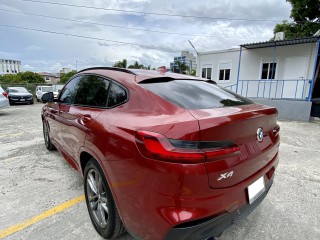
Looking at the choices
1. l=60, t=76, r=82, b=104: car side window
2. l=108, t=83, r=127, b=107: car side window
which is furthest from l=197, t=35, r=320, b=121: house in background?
l=108, t=83, r=127, b=107: car side window

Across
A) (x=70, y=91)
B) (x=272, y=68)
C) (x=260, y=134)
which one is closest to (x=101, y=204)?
(x=260, y=134)

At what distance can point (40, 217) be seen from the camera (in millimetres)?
2613

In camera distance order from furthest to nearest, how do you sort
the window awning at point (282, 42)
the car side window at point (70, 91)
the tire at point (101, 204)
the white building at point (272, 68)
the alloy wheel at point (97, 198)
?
the white building at point (272, 68) < the window awning at point (282, 42) < the car side window at point (70, 91) < the alloy wheel at point (97, 198) < the tire at point (101, 204)

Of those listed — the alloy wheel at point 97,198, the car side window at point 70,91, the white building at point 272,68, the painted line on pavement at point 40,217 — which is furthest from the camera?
the white building at point 272,68

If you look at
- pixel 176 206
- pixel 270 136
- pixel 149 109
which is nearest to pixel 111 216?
pixel 176 206

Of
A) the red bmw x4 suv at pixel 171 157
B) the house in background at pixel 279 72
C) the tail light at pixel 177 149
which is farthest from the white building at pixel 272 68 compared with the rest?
the tail light at pixel 177 149

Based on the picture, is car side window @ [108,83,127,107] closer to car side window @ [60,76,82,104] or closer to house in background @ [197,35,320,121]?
car side window @ [60,76,82,104]

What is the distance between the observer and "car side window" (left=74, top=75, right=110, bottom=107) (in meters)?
2.45

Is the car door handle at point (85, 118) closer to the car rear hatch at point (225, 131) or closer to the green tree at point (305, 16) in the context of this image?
the car rear hatch at point (225, 131)

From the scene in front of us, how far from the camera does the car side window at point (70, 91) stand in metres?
3.23

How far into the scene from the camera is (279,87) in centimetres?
1245

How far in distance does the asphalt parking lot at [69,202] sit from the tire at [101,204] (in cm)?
16

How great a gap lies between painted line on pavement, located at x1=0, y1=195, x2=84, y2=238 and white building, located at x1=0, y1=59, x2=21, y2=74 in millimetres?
105015

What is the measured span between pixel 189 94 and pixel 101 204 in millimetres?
1391
